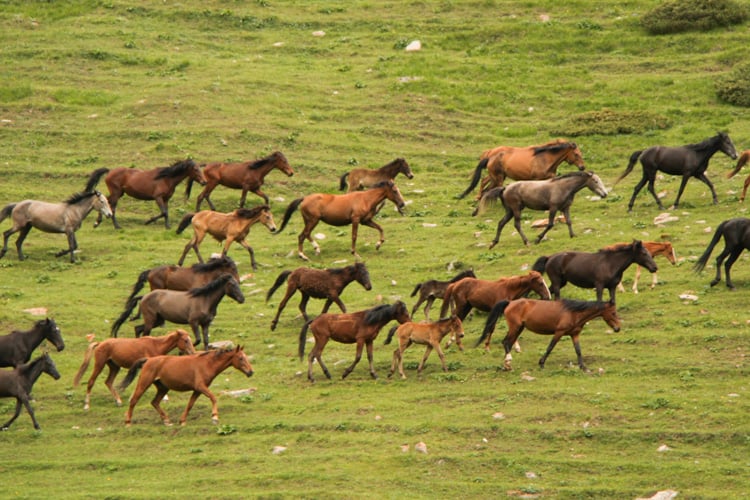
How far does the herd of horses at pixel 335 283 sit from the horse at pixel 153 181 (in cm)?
3

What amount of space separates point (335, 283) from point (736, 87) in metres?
23.0

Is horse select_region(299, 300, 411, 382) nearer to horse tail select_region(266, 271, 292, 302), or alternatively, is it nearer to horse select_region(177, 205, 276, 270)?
horse tail select_region(266, 271, 292, 302)

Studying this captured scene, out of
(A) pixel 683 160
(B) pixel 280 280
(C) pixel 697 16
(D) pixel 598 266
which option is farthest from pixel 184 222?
(C) pixel 697 16

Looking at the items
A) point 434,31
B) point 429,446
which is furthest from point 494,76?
point 429,446

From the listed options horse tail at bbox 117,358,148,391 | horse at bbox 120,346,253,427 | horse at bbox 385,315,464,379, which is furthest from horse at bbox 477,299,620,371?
horse tail at bbox 117,358,148,391

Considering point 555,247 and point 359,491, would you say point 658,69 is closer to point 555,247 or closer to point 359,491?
point 555,247

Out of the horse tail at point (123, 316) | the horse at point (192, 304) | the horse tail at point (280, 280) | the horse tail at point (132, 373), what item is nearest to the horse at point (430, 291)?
the horse tail at point (280, 280)

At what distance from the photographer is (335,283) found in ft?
80.1

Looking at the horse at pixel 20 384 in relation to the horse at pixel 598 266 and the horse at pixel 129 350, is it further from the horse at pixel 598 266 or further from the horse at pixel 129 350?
the horse at pixel 598 266

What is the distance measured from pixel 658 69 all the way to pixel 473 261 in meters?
21.0

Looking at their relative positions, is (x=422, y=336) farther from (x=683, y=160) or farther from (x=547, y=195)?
(x=683, y=160)

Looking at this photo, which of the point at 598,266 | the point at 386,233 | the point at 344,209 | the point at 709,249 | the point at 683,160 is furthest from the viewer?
the point at 386,233

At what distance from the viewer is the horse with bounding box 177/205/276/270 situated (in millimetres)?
29047

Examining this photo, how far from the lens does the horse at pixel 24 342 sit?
2183 centimetres
